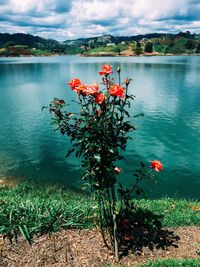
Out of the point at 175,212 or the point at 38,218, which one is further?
the point at 175,212

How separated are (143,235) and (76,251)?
6.63 ft

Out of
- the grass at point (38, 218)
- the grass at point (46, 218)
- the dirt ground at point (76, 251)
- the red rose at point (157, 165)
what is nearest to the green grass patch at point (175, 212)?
the grass at point (46, 218)

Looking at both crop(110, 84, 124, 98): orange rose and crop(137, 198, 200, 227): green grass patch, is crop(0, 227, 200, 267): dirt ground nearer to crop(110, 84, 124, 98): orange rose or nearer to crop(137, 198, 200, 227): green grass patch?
crop(137, 198, 200, 227): green grass patch

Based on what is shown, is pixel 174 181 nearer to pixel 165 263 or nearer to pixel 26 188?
pixel 26 188

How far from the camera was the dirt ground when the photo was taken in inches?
283

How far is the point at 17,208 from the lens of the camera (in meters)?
8.29

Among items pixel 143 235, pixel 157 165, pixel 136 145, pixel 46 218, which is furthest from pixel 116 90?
pixel 136 145

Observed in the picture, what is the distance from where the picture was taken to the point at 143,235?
8.32 meters

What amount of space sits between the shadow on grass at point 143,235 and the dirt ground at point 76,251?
0.04m

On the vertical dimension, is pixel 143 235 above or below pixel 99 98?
below

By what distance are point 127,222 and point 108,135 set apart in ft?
10.2

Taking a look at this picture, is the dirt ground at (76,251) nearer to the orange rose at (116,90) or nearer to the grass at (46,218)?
the grass at (46,218)

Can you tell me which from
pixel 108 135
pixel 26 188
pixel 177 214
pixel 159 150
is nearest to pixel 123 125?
pixel 108 135

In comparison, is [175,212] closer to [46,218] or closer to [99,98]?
[46,218]
